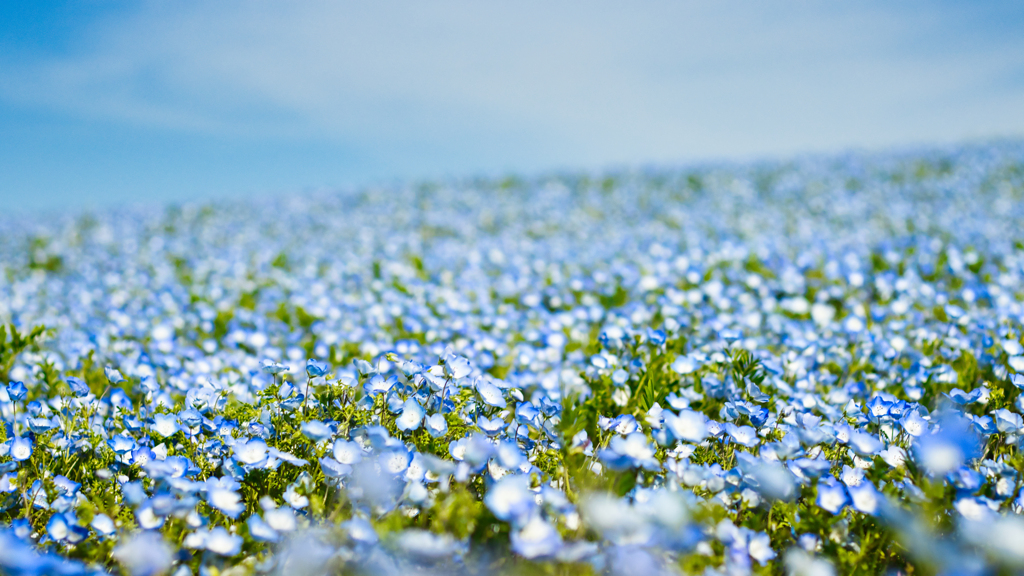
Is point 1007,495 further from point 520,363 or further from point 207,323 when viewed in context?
point 207,323

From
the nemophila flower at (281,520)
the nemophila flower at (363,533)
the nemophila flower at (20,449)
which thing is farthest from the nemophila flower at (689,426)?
the nemophila flower at (20,449)

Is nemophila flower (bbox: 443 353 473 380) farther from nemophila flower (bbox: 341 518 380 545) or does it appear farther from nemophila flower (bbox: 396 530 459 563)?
nemophila flower (bbox: 396 530 459 563)

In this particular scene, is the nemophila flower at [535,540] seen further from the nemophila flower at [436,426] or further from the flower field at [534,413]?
the nemophila flower at [436,426]

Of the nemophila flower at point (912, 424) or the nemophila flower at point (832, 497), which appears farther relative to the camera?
the nemophila flower at point (912, 424)

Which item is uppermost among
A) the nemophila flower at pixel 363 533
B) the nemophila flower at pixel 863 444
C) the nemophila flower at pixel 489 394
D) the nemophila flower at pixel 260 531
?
the nemophila flower at pixel 489 394

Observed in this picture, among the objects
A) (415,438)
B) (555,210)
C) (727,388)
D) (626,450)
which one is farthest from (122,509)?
(555,210)

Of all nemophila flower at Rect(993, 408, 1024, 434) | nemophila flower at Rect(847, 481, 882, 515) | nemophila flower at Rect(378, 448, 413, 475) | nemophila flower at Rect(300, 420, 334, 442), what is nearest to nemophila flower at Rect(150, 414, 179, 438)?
nemophila flower at Rect(300, 420, 334, 442)

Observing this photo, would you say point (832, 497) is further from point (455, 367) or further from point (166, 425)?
point (166, 425)

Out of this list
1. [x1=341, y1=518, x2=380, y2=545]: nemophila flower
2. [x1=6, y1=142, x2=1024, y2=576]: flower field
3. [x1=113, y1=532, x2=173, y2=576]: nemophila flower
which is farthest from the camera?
[x1=6, y1=142, x2=1024, y2=576]: flower field

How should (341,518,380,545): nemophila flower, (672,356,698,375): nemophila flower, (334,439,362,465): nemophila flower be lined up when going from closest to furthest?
1. (341,518,380,545): nemophila flower
2. (334,439,362,465): nemophila flower
3. (672,356,698,375): nemophila flower
